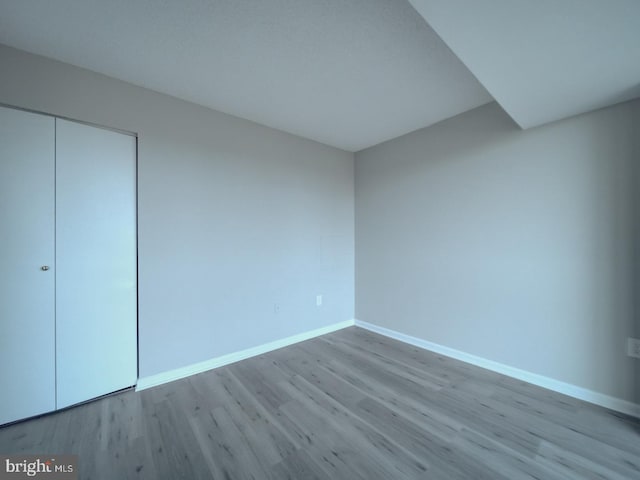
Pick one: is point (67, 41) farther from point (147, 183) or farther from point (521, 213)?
point (521, 213)

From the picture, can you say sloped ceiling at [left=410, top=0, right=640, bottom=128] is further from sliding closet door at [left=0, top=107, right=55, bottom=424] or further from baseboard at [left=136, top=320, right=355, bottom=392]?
baseboard at [left=136, top=320, right=355, bottom=392]

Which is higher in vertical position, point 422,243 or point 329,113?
point 329,113

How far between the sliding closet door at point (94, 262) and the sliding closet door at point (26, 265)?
0.06 meters

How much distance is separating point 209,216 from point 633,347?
357cm

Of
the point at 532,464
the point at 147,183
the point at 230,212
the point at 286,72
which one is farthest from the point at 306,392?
the point at 286,72

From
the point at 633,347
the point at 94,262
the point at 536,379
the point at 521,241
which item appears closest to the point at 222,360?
the point at 94,262

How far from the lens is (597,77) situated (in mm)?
1547

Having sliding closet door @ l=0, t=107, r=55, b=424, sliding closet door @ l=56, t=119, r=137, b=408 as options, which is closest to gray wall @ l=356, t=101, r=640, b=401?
sliding closet door @ l=56, t=119, r=137, b=408

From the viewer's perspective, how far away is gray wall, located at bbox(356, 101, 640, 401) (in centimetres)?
187

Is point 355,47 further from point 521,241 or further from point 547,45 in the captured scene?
point 521,241

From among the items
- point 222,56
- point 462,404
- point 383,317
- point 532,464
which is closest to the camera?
point 532,464

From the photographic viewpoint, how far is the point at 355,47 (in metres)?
1.72

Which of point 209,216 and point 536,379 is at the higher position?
point 209,216

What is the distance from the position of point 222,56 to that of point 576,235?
306 cm
